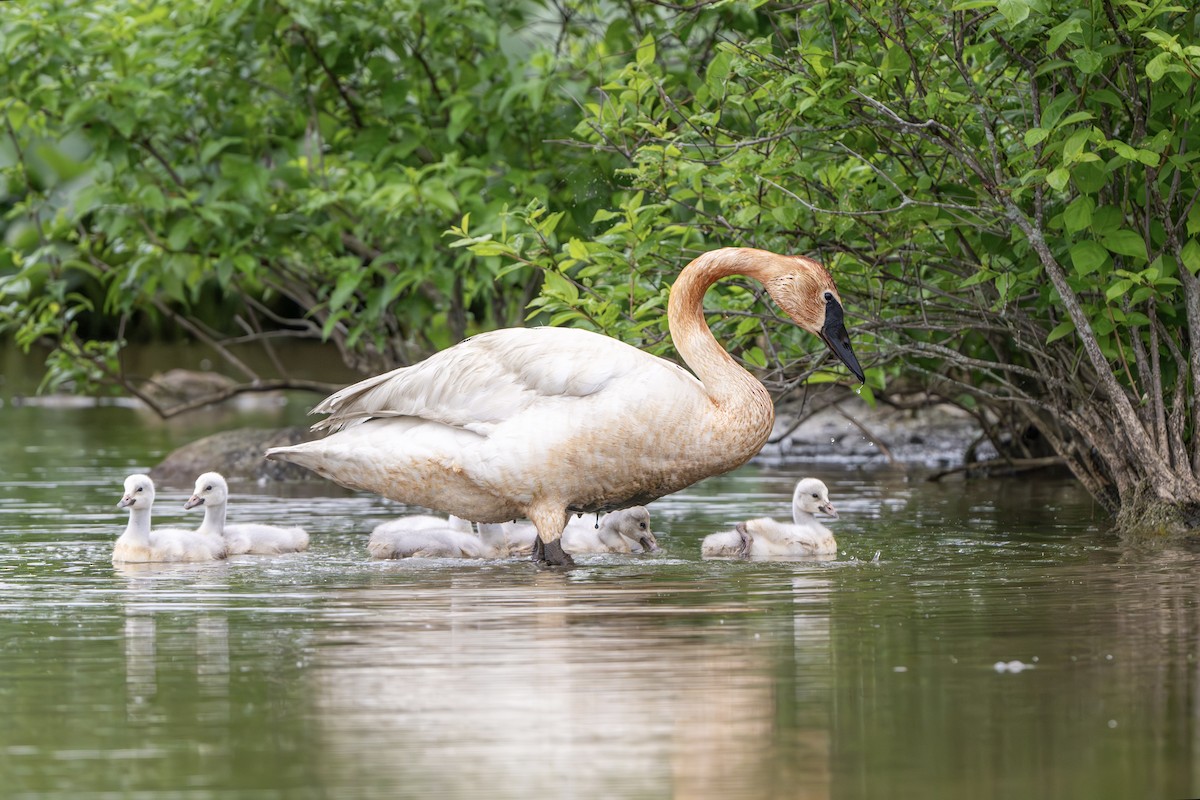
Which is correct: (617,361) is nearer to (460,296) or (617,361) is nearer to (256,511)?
(256,511)

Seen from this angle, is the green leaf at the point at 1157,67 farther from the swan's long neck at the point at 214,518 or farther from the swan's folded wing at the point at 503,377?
the swan's long neck at the point at 214,518

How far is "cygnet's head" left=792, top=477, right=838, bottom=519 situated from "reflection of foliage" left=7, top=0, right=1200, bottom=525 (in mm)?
715

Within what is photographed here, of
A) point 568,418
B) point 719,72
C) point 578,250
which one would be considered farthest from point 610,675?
point 719,72

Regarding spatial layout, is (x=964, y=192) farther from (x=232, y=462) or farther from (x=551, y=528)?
(x=232, y=462)

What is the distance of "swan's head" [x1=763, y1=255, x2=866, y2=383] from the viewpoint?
29.3 ft

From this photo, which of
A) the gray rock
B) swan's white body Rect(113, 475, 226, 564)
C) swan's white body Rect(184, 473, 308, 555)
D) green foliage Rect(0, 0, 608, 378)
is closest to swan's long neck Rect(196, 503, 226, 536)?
swan's white body Rect(184, 473, 308, 555)

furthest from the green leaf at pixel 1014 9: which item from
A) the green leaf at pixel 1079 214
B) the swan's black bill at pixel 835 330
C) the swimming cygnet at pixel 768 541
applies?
the swimming cygnet at pixel 768 541

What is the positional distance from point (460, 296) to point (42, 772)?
10545 millimetres

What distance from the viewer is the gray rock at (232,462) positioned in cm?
1494

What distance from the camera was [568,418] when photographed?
28.7 ft

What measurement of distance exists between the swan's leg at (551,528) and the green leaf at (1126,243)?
9.51ft

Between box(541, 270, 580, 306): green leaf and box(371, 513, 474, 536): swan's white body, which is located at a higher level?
box(541, 270, 580, 306): green leaf

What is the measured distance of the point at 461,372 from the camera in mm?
9219

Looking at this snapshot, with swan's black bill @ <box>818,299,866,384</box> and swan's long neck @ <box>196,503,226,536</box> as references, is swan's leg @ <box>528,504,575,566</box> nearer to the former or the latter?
swan's black bill @ <box>818,299,866,384</box>
